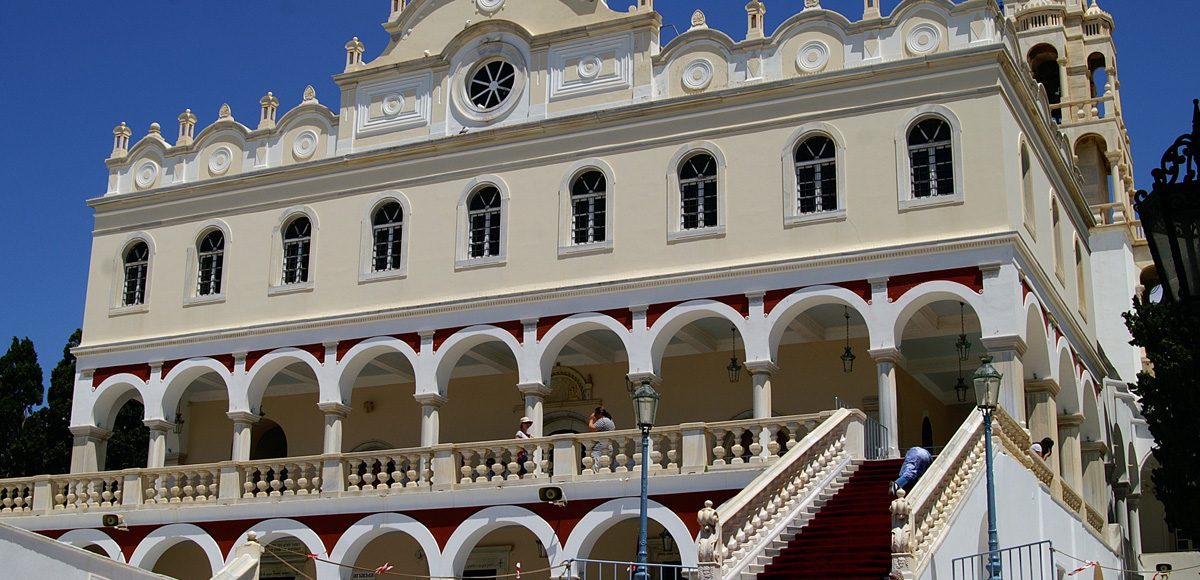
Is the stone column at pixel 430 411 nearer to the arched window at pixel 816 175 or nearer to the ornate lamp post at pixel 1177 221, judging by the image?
the arched window at pixel 816 175

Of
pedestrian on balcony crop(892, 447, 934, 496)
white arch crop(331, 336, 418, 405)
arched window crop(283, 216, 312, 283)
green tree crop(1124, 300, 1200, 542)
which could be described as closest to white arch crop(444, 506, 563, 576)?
white arch crop(331, 336, 418, 405)

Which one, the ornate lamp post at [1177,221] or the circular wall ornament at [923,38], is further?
the circular wall ornament at [923,38]

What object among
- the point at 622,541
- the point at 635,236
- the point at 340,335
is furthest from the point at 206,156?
the point at 622,541

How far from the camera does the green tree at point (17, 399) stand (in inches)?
1309

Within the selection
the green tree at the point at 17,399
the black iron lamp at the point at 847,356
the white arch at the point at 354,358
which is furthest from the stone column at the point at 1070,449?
the green tree at the point at 17,399

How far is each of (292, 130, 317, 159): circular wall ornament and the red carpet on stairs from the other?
13.0 m

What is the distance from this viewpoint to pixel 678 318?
2297cm

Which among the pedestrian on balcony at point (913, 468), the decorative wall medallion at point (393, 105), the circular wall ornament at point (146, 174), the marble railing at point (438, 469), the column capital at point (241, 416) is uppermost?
the decorative wall medallion at point (393, 105)

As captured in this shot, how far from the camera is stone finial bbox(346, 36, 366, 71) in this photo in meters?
27.3

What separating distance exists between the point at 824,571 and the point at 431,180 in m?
12.5

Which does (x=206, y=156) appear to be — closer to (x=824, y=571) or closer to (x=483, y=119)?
(x=483, y=119)

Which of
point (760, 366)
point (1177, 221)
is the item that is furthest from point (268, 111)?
point (1177, 221)

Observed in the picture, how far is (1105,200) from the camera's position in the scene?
3572 centimetres

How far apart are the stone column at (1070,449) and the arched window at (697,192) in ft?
24.0
